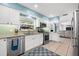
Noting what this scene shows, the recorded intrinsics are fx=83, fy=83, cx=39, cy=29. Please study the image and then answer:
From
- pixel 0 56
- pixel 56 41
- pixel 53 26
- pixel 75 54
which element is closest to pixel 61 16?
pixel 53 26

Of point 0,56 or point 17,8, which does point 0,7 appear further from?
point 0,56

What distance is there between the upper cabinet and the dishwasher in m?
0.43

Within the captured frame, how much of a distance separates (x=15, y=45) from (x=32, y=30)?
1.89ft

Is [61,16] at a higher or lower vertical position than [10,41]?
higher

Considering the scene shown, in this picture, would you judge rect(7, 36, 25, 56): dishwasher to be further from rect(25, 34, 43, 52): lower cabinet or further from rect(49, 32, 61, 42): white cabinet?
rect(49, 32, 61, 42): white cabinet

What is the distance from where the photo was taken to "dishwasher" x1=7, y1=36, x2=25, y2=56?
1764 millimetres

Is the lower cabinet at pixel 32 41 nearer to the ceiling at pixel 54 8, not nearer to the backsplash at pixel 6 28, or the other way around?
the backsplash at pixel 6 28

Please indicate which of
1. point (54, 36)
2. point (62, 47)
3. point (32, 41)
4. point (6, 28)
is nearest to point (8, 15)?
point (6, 28)

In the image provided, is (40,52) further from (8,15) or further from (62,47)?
(8,15)

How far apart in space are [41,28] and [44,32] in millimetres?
137

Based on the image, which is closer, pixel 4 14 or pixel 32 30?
pixel 4 14

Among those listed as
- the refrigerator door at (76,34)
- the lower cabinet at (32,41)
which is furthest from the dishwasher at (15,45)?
the refrigerator door at (76,34)

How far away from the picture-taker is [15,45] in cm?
191

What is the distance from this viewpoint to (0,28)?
1.92 m
